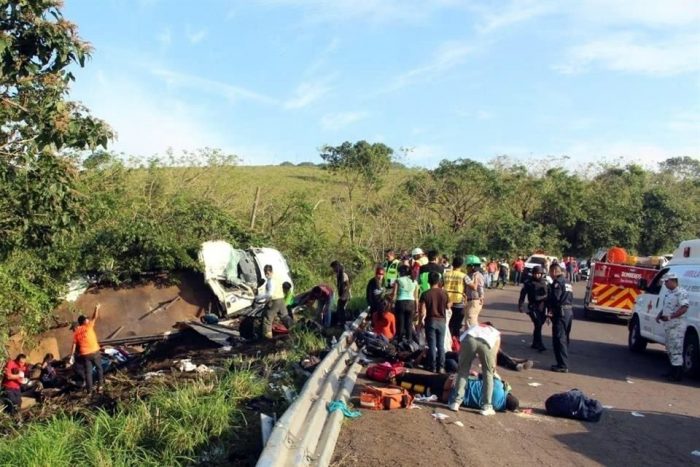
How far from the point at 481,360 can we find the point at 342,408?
198cm

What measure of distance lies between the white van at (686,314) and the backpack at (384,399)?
6.05 metres

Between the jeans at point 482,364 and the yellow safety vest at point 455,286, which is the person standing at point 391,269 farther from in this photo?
the jeans at point 482,364

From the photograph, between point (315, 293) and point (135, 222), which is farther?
point (135, 222)

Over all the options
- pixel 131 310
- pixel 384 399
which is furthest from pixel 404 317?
pixel 131 310

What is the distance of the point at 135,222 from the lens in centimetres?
2047

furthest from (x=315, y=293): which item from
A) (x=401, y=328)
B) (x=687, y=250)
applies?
(x=687, y=250)

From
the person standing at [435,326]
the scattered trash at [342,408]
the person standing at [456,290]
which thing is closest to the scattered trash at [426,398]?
the scattered trash at [342,408]

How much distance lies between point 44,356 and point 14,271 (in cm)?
229

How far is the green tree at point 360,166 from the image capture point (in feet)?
129

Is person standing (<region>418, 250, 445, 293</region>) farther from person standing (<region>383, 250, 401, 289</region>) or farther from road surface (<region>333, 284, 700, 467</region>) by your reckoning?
road surface (<region>333, 284, 700, 467</region>)

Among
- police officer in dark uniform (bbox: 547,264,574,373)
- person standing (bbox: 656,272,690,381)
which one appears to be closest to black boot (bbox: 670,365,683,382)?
person standing (bbox: 656,272,690,381)

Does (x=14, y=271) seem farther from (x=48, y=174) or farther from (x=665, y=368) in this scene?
(x=665, y=368)

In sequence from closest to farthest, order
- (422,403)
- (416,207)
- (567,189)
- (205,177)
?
(422,403) → (205,177) → (416,207) → (567,189)

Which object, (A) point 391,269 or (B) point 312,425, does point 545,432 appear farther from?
(A) point 391,269
